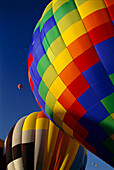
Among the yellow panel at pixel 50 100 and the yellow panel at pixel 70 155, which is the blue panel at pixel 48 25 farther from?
the yellow panel at pixel 70 155

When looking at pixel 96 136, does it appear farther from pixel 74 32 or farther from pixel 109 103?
pixel 74 32

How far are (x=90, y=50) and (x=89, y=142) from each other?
1758 mm

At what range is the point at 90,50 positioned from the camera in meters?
4.23

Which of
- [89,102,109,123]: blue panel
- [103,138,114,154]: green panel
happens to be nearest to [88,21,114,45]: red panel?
[89,102,109,123]: blue panel

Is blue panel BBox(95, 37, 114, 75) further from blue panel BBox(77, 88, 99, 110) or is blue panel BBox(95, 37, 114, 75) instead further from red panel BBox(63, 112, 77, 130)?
red panel BBox(63, 112, 77, 130)

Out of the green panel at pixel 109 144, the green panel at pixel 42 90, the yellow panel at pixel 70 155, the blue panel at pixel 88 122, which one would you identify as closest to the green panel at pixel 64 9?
the green panel at pixel 42 90

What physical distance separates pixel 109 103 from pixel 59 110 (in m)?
1.10

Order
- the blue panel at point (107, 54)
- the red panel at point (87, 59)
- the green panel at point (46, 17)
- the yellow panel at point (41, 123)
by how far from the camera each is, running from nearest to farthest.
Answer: the blue panel at point (107, 54) < the red panel at point (87, 59) < the green panel at point (46, 17) < the yellow panel at point (41, 123)

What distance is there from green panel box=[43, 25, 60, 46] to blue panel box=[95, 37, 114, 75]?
0.97m

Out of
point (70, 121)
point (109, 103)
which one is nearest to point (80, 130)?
point (70, 121)

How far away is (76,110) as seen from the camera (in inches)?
175

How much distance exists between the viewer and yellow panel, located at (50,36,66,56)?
4.53m

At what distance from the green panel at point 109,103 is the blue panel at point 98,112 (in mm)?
62

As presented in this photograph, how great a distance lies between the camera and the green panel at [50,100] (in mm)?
4782
